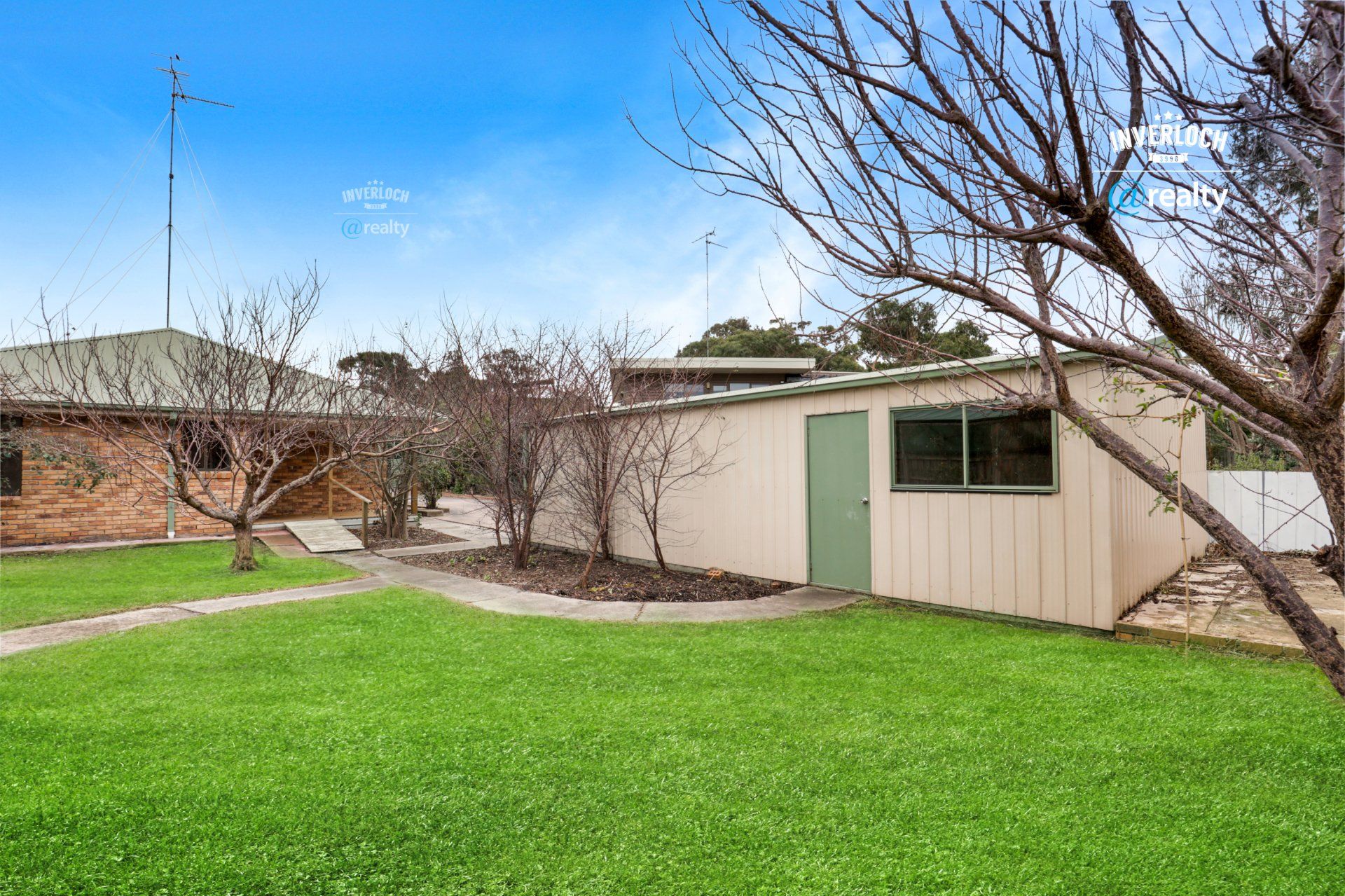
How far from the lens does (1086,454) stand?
18.7 feet

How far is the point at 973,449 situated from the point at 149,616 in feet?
25.6

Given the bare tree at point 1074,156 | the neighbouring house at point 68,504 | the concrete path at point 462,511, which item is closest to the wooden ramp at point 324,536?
the neighbouring house at point 68,504

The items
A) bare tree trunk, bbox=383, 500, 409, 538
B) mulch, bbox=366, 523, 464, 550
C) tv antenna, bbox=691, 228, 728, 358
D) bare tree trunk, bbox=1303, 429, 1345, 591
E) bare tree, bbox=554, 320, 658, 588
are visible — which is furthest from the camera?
tv antenna, bbox=691, 228, 728, 358

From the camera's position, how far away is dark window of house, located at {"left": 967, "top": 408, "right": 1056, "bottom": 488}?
598 centimetres

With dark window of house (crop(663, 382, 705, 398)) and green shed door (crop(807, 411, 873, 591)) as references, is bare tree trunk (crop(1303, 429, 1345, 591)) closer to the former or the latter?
green shed door (crop(807, 411, 873, 591))

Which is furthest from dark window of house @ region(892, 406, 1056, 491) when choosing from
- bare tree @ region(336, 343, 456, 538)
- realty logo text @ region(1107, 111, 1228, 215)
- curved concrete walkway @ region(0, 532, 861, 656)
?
bare tree @ region(336, 343, 456, 538)

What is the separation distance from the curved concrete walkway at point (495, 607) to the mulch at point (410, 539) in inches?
151

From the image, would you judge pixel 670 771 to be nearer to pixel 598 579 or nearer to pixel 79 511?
pixel 598 579

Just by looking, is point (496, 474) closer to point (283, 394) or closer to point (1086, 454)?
point (283, 394)

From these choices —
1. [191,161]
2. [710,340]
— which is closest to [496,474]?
[191,161]

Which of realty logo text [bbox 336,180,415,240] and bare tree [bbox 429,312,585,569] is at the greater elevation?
realty logo text [bbox 336,180,415,240]

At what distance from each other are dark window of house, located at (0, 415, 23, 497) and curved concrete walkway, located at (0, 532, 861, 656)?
7.97 metres

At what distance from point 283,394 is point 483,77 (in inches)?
294

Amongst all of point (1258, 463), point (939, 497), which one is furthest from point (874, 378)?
point (1258, 463)
